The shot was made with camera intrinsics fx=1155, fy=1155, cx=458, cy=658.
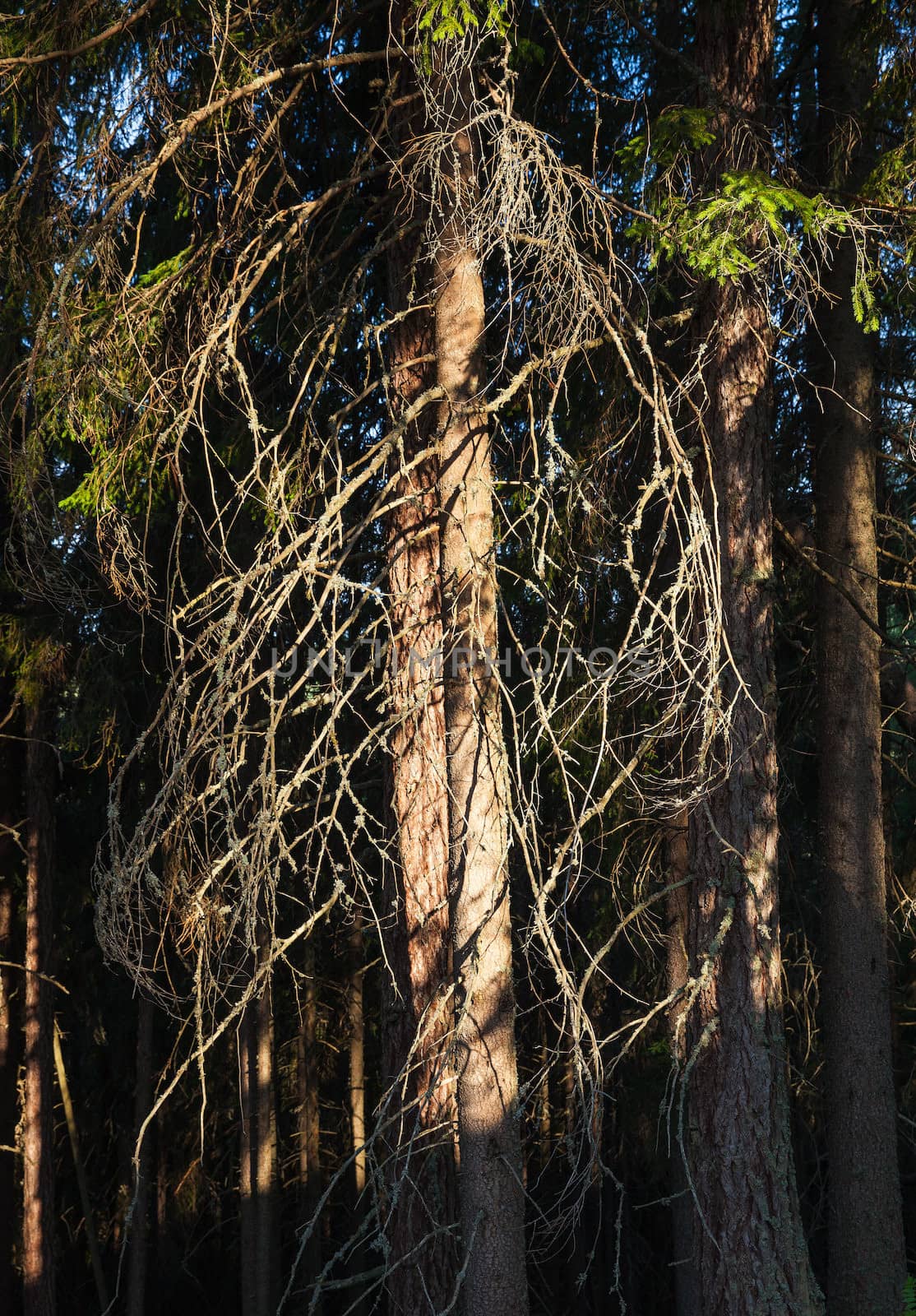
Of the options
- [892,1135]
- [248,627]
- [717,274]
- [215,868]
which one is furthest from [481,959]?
[892,1135]

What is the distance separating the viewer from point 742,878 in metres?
5.38

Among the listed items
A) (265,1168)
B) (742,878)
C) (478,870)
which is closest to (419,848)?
(478,870)

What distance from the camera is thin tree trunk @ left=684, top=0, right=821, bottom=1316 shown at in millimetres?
5164

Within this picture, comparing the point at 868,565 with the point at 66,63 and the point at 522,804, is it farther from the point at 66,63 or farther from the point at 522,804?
the point at 66,63

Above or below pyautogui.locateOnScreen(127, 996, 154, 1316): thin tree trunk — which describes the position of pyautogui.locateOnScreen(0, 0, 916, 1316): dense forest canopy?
above

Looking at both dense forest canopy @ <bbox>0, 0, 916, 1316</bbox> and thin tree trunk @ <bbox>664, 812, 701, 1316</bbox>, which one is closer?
dense forest canopy @ <bbox>0, 0, 916, 1316</bbox>

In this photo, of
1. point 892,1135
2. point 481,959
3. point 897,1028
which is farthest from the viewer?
point 897,1028

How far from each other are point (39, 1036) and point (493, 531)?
7.79 metres

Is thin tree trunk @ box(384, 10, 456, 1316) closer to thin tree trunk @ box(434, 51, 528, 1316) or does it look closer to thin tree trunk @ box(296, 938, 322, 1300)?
thin tree trunk @ box(434, 51, 528, 1316)

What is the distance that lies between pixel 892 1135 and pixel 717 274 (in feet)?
16.4

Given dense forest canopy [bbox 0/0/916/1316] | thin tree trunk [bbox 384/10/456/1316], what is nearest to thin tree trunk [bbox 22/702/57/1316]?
dense forest canopy [bbox 0/0/916/1316]

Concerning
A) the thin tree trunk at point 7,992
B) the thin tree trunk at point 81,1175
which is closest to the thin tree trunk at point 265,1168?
the thin tree trunk at point 7,992

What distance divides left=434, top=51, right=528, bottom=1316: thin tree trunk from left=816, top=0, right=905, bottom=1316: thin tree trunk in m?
2.86

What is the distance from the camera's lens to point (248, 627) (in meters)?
4.07
